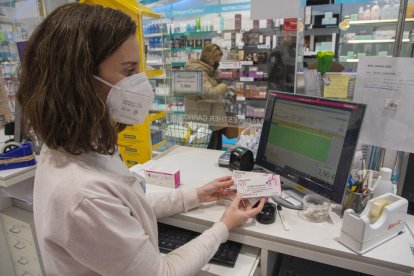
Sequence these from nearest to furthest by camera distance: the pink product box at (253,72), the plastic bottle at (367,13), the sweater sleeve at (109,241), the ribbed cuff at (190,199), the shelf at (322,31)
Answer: the sweater sleeve at (109,241), the ribbed cuff at (190,199), the pink product box at (253,72), the plastic bottle at (367,13), the shelf at (322,31)

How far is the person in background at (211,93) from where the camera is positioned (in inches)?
73.5

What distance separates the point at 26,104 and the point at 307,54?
4464 millimetres

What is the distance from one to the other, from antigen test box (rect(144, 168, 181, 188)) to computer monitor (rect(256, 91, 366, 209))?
0.42 metres

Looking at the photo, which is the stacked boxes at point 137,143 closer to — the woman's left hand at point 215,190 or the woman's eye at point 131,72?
the woman's left hand at point 215,190

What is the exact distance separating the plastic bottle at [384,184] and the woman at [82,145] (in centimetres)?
80

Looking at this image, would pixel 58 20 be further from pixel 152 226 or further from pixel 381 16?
pixel 381 16

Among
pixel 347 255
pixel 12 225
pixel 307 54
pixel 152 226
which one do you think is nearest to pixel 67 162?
pixel 152 226

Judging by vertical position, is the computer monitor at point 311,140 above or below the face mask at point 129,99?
below

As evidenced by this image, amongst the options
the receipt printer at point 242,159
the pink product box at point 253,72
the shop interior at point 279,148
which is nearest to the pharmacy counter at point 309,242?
the shop interior at point 279,148

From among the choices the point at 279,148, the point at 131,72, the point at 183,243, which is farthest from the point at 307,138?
the point at 131,72

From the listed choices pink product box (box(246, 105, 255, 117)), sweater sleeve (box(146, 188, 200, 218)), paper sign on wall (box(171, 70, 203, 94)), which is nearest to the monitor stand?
sweater sleeve (box(146, 188, 200, 218))

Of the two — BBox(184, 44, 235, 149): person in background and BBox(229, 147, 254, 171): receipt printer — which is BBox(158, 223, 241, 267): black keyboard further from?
BBox(184, 44, 235, 149): person in background

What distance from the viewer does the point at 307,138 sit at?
1.20m

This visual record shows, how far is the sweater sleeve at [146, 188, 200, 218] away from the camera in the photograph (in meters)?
1.15
